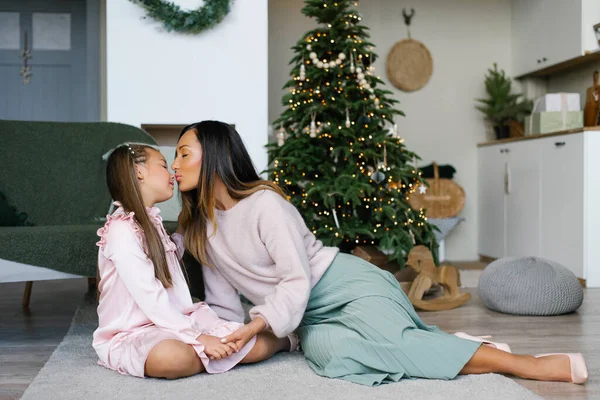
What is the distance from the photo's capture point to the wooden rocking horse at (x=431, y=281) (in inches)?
135

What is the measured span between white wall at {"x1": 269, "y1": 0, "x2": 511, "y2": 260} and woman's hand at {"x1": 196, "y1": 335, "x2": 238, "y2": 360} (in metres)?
4.27

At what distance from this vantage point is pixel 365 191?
3.96 meters

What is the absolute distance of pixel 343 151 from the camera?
13.1 feet

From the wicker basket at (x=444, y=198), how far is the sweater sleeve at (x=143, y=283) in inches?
151

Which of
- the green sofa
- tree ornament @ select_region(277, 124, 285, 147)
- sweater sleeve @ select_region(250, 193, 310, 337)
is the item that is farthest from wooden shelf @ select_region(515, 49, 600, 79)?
sweater sleeve @ select_region(250, 193, 310, 337)

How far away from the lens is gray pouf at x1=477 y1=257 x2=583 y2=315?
3268mm

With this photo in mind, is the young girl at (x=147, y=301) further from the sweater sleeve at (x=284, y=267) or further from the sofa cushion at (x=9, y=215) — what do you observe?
the sofa cushion at (x=9, y=215)

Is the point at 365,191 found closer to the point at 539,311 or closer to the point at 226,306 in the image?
the point at 539,311

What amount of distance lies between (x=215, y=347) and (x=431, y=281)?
73.8 inches

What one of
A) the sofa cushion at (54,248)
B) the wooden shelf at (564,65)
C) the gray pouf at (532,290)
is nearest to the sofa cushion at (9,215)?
the sofa cushion at (54,248)

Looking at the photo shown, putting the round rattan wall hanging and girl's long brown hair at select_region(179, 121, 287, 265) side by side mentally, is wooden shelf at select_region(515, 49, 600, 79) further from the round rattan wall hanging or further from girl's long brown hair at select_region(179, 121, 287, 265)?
girl's long brown hair at select_region(179, 121, 287, 265)

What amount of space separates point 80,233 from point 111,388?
0.71 metres

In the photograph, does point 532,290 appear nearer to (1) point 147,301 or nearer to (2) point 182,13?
(1) point 147,301

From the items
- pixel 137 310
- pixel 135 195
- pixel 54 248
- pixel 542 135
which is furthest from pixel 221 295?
pixel 542 135
